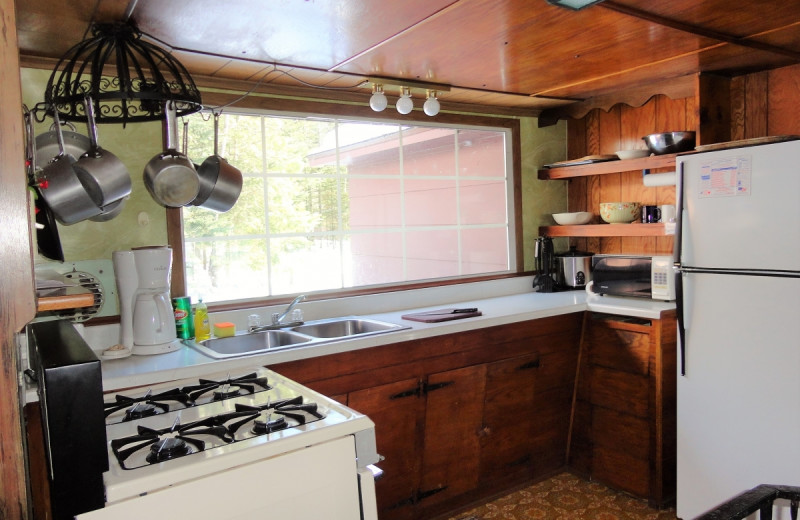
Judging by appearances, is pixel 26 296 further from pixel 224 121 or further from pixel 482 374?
pixel 224 121

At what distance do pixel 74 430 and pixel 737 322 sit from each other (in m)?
2.34

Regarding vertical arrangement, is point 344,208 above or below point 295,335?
above

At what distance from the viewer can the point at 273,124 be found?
284cm

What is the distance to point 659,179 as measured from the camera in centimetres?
310

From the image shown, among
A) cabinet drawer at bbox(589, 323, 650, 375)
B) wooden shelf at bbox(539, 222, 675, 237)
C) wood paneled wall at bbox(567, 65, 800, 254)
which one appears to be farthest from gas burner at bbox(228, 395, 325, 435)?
wood paneled wall at bbox(567, 65, 800, 254)

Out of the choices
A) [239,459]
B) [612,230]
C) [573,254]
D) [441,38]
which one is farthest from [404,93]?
[239,459]

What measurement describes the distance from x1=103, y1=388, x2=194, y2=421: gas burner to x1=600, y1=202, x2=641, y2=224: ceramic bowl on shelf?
254cm

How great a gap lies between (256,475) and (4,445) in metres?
0.80

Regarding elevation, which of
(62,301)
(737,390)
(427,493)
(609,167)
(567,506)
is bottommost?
(567,506)

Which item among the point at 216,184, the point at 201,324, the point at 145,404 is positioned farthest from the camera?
the point at 201,324

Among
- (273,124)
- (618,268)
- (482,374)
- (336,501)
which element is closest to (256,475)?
(336,501)

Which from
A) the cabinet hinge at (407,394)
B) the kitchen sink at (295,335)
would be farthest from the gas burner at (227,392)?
the cabinet hinge at (407,394)

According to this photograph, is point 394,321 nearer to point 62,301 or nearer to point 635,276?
point 635,276

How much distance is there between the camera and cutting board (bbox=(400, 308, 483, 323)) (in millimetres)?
2658
